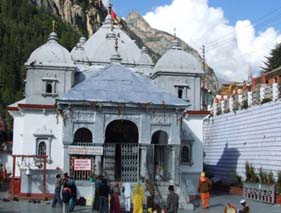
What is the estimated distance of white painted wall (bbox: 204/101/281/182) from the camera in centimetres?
2917

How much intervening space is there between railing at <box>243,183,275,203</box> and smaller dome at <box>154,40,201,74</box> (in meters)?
7.41

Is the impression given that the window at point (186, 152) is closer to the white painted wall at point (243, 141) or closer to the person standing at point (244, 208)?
the white painted wall at point (243, 141)

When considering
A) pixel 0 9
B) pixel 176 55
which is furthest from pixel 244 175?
pixel 0 9

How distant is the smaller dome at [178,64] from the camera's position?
32.6m

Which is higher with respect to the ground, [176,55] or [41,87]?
[176,55]

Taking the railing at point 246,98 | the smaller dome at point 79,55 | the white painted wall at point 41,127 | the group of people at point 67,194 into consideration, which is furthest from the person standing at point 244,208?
the smaller dome at point 79,55

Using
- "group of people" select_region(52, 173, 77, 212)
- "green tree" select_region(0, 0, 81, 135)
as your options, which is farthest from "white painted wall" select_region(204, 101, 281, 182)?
Result: "green tree" select_region(0, 0, 81, 135)

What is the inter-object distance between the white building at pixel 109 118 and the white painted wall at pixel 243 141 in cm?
347

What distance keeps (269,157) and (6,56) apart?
62.5 m

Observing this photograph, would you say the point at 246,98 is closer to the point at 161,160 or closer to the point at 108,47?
the point at 108,47

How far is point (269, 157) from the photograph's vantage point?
29.6 metres

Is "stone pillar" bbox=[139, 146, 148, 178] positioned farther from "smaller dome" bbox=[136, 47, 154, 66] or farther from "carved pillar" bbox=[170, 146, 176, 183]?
"smaller dome" bbox=[136, 47, 154, 66]

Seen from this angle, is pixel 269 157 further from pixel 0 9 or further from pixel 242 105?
pixel 0 9

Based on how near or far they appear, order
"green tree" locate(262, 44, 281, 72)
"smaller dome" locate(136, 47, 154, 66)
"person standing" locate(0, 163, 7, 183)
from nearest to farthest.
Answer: "smaller dome" locate(136, 47, 154, 66) → "person standing" locate(0, 163, 7, 183) → "green tree" locate(262, 44, 281, 72)
